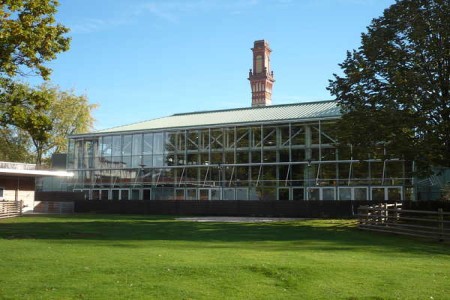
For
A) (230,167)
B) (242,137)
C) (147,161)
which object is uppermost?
(242,137)

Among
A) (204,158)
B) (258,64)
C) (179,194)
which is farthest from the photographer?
(258,64)

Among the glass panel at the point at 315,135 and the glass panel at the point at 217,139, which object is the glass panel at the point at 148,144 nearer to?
the glass panel at the point at 217,139

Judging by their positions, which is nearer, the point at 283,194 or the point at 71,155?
the point at 283,194

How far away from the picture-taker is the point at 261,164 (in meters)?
41.7

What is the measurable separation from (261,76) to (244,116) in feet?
97.5

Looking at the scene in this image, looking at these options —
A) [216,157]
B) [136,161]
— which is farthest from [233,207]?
[136,161]

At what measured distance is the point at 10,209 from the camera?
33.8 meters

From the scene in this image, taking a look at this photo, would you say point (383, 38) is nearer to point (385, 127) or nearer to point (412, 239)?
point (385, 127)

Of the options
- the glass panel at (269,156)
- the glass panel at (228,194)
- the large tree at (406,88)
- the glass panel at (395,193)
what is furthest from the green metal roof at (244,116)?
the large tree at (406,88)

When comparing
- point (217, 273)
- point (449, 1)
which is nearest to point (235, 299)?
point (217, 273)

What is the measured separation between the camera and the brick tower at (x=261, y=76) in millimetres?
74375

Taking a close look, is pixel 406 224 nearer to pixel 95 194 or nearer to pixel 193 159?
pixel 193 159

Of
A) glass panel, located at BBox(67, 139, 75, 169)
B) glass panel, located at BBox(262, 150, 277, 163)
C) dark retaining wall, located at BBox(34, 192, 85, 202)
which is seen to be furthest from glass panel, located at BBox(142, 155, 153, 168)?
glass panel, located at BBox(262, 150, 277, 163)

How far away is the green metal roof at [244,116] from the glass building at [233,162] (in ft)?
0.36
